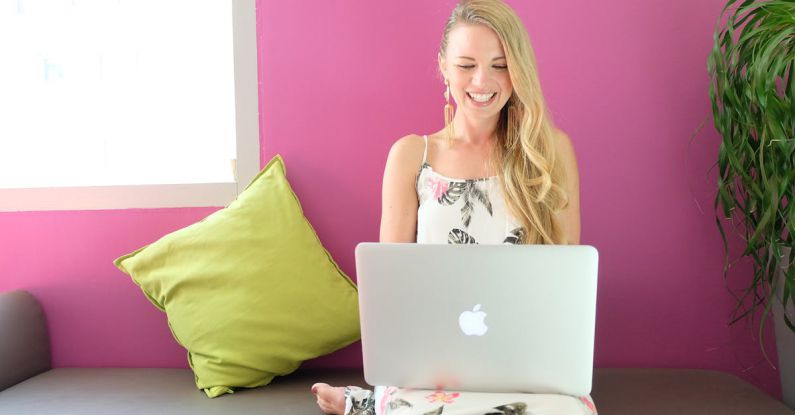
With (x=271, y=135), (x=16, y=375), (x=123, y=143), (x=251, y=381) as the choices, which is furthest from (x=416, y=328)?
(x=123, y=143)

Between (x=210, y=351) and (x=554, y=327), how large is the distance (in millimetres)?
1139

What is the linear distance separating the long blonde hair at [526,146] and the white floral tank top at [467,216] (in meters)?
0.03

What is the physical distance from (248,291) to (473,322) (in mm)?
979

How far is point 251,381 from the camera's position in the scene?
2.17m

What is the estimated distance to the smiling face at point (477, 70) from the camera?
1970 mm

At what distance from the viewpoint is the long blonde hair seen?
1.96m

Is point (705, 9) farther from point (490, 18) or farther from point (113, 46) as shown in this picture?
point (113, 46)

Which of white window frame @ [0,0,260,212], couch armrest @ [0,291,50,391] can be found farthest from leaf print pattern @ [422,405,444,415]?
couch armrest @ [0,291,50,391]

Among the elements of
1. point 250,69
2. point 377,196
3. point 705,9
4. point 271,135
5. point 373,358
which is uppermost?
point 705,9

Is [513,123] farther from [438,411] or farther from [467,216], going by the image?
[438,411]

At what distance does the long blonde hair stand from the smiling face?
25 mm

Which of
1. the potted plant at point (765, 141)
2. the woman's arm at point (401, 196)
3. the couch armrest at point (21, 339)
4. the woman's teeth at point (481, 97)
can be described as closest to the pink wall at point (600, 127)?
the potted plant at point (765, 141)

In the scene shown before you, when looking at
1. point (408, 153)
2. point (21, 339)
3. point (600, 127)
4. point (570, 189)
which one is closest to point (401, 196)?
point (408, 153)

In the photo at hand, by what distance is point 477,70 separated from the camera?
197 centimetres
